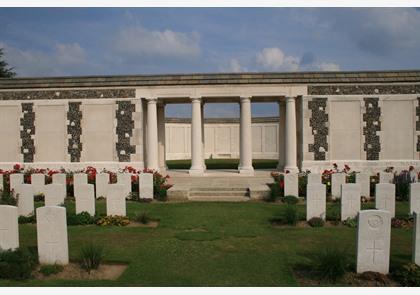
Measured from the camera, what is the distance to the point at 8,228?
7758 mm

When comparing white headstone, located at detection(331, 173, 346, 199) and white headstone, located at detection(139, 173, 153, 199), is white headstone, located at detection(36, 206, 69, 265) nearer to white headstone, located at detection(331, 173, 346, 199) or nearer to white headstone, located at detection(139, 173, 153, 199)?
white headstone, located at detection(139, 173, 153, 199)

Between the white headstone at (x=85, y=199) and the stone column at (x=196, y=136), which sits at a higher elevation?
the stone column at (x=196, y=136)

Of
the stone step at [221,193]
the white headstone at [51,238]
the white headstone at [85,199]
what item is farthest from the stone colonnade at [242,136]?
the white headstone at [51,238]

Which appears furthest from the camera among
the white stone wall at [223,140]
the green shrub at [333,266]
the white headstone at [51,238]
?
the white stone wall at [223,140]

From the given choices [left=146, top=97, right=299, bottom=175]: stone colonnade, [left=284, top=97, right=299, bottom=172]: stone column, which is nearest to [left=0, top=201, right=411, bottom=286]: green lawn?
[left=284, top=97, right=299, bottom=172]: stone column

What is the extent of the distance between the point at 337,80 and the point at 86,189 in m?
13.2

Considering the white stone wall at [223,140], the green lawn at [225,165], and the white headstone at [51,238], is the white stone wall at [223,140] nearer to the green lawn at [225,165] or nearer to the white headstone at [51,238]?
the green lawn at [225,165]

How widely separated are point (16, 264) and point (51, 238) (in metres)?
0.80

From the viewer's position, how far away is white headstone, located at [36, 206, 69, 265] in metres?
7.62

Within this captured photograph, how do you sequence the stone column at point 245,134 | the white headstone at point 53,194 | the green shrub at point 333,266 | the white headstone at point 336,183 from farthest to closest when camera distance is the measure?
the stone column at point 245,134
the white headstone at point 336,183
the white headstone at point 53,194
the green shrub at point 333,266

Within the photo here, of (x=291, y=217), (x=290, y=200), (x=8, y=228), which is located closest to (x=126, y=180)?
(x=290, y=200)

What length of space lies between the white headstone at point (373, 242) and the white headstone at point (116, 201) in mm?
7160

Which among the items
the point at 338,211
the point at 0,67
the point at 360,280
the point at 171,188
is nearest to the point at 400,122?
the point at 338,211

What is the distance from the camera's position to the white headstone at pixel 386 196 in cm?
1168
